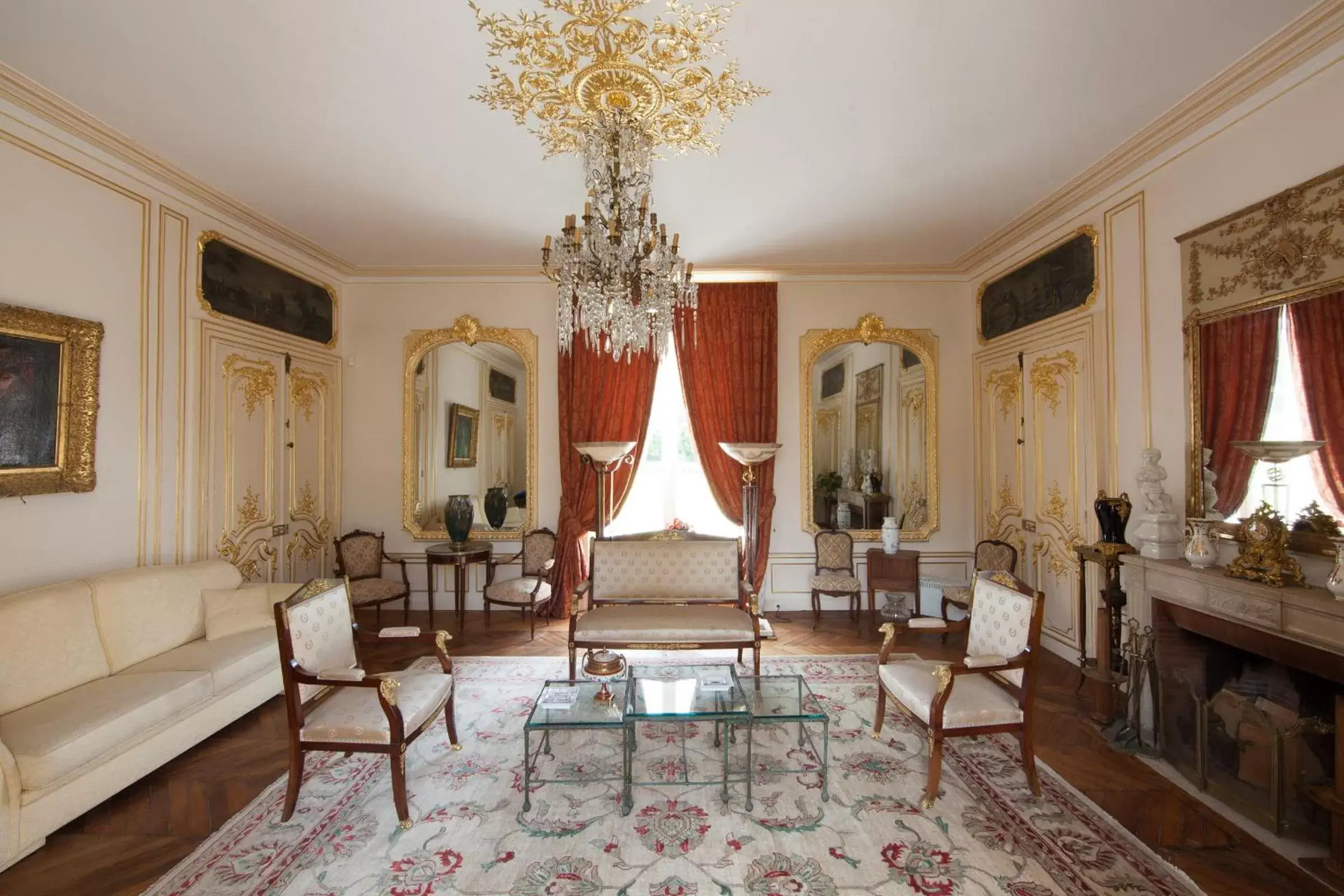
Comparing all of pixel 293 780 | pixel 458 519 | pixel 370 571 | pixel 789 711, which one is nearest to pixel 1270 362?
pixel 789 711

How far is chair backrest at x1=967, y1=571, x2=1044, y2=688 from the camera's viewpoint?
109 inches

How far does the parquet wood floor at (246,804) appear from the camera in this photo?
218 cm

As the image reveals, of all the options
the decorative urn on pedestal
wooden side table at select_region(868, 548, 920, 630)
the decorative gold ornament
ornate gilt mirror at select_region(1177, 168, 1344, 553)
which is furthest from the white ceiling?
wooden side table at select_region(868, 548, 920, 630)

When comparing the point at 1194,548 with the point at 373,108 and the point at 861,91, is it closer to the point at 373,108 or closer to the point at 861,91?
the point at 861,91

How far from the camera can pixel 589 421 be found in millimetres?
5805

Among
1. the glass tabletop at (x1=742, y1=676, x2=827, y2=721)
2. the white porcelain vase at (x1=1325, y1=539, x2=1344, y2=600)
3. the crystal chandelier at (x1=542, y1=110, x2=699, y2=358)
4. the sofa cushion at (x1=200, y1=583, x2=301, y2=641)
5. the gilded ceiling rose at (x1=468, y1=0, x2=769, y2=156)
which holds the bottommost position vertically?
the glass tabletop at (x1=742, y1=676, x2=827, y2=721)

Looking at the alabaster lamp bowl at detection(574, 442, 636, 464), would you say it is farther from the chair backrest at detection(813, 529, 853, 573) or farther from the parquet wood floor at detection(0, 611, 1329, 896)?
the parquet wood floor at detection(0, 611, 1329, 896)

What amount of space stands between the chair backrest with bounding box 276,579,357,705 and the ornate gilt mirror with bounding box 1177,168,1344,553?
474 centimetres

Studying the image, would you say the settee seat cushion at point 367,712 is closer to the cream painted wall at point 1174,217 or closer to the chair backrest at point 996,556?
the cream painted wall at point 1174,217

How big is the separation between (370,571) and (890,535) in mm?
5183

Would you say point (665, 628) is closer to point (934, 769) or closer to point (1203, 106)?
point (934, 769)

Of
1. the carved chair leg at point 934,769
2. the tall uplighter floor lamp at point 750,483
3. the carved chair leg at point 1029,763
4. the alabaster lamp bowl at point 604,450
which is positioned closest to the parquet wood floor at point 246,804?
the carved chair leg at point 1029,763

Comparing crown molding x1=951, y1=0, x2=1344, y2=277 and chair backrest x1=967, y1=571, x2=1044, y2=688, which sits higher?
crown molding x1=951, y1=0, x2=1344, y2=277

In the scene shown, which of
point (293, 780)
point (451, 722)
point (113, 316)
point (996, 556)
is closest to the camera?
point (293, 780)
